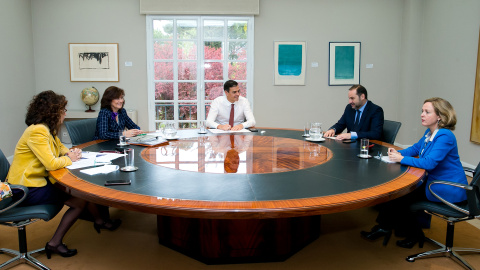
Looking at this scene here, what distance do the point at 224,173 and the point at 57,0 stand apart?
5.64 meters

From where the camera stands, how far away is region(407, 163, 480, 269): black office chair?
7.14 feet

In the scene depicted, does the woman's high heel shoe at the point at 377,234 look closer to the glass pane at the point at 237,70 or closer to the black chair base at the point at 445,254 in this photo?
the black chair base at the point at 445,254

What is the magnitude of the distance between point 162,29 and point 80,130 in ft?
10.8

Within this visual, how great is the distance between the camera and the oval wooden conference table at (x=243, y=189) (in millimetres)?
1663

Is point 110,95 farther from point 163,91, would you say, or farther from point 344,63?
point 344,63

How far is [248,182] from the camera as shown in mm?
1999

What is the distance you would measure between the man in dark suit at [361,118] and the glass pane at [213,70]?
3.03 meters

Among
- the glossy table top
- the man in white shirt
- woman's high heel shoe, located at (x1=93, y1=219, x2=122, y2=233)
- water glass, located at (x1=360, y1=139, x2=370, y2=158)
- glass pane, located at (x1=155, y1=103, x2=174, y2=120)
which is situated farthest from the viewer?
glass pane, located at (x1=155, y1=103, x2=174, y2=120)

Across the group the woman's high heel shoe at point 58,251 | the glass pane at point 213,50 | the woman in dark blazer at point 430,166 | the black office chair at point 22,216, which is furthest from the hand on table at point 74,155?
the glass pane at point 213,50

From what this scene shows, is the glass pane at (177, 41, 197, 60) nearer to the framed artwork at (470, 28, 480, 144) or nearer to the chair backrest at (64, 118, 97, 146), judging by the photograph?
the chair backrest at (64, 118, 97, 146)

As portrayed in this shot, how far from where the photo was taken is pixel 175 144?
3.23 m

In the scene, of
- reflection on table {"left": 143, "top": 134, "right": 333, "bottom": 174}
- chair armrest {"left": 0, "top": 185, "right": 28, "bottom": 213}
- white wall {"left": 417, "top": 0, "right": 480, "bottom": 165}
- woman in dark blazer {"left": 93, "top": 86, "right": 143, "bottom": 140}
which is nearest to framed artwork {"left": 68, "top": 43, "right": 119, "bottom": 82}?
woman in dark blazer {"left": 93, "top": 86, "right": 143, "bottom": 140}

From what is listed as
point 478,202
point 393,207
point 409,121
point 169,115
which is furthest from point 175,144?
point 409,121

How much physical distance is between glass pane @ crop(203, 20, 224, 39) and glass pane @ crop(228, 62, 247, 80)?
567 millimetres
